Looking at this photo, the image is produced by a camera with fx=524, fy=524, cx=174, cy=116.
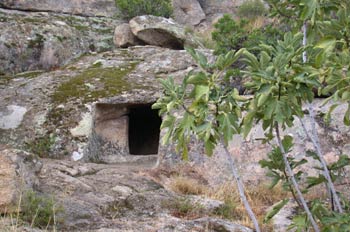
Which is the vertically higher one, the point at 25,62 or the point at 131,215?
the point at 25,62

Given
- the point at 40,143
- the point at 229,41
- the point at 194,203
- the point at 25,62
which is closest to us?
the point at 194,203

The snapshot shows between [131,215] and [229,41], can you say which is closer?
[131,215]

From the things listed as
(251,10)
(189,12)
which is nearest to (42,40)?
(189,12)

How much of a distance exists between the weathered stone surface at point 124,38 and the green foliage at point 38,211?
6.82m

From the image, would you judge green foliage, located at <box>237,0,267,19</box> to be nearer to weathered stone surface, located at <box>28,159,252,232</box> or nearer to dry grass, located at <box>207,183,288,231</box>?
dry grass, located at <box>207,183,288,231</box>

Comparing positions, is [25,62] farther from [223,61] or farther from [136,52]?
[223,61]

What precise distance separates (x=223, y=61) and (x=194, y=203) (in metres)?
2.71

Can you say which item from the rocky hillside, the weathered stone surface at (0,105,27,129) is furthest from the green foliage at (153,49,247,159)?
the weathered stone surface at (0,105,27,129)

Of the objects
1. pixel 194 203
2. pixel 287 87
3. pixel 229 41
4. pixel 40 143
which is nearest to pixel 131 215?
pixel 194 203

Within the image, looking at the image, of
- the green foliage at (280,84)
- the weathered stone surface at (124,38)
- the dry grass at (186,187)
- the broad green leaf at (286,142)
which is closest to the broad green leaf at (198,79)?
the green foliage at (280,84)

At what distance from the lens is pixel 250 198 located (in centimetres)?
614

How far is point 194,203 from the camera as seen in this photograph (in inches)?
216

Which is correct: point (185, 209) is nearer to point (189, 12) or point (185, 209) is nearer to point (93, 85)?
point (93, 85)

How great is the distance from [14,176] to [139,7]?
8.46 meters
